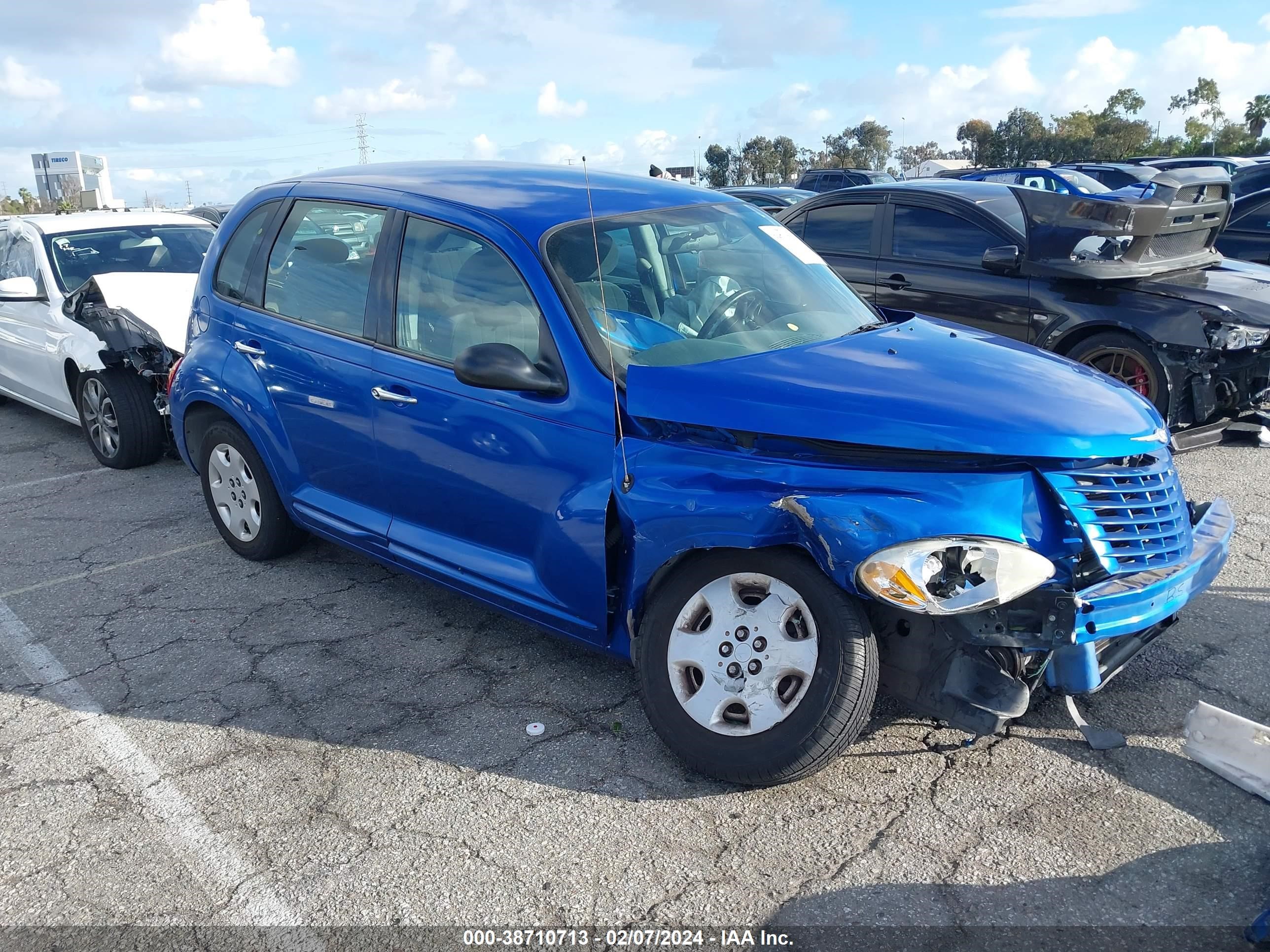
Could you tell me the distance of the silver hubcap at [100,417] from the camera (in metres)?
6.98

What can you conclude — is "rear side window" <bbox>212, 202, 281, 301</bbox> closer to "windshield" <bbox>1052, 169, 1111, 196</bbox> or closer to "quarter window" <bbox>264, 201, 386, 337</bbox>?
"quarter window" <bbox>264, 201, 386, 337</bbox>

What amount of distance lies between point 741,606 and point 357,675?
175 centimetres

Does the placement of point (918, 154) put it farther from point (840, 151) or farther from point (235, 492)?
point (235, 492)

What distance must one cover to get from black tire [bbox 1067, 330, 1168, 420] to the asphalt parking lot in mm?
1803

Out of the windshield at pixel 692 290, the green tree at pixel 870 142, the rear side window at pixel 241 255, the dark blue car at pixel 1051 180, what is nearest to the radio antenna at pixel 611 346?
the windshield at pixel 692 290

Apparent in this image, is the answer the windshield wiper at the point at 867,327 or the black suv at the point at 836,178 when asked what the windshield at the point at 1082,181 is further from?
the black suv at the point at 836,178

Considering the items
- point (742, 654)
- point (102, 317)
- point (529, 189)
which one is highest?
point (529, 189)

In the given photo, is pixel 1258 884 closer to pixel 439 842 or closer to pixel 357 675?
pixel 439 842

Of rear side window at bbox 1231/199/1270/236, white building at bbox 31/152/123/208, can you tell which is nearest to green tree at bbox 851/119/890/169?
white building at bbox 31/152/123/208

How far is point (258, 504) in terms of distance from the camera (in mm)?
4969

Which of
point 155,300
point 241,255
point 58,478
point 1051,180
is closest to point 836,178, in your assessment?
point 1051,180

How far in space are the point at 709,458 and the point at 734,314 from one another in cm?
85

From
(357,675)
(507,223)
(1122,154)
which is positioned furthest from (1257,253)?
(1122,154)

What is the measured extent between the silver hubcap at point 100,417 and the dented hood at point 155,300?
0.57m
